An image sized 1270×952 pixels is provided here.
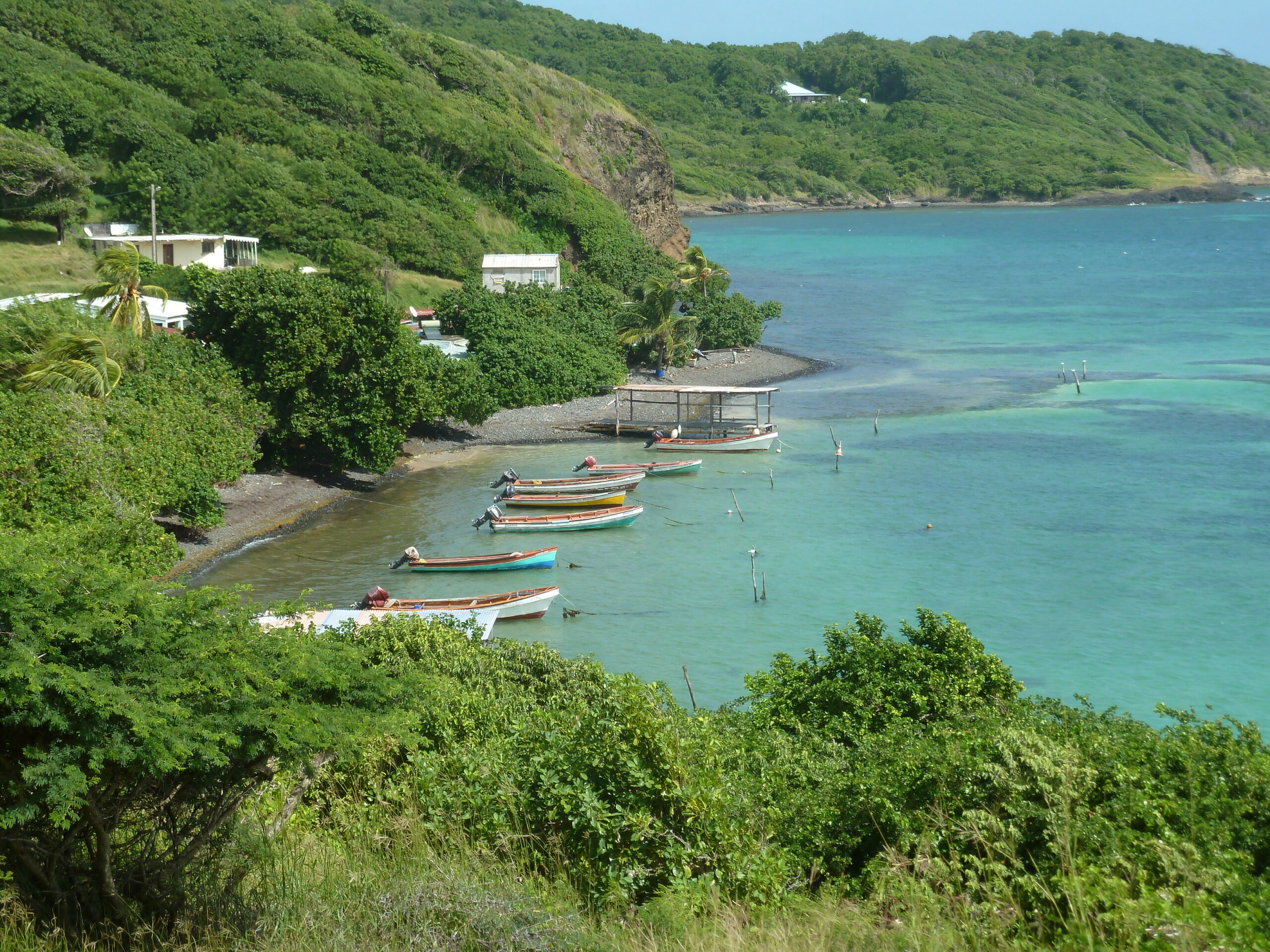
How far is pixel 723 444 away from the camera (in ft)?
131

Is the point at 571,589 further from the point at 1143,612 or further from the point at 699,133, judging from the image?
the point at 699,133

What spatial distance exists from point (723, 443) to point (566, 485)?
8.69 metres

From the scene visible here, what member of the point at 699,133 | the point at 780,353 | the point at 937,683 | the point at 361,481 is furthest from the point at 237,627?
the point at 699,133

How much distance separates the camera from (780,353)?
59.9 metres

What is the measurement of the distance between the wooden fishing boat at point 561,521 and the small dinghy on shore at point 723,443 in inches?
323

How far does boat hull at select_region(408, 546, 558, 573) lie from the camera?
28062 millimetres

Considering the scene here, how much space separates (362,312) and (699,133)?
577 ft

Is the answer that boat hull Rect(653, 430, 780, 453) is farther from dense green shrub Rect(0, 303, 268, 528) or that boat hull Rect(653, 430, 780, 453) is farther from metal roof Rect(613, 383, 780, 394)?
dense green shrub Rect(0, 303, 268, 528)

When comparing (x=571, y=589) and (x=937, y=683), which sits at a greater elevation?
(x=937, y=683)

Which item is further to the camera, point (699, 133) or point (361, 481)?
point (699, 133)

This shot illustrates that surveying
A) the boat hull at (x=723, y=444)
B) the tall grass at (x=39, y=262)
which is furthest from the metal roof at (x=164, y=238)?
the boat hull at (x=723, y=444)

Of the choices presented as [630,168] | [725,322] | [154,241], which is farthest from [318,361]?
[630,168]

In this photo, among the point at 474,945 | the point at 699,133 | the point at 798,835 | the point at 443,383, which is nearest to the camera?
the point at 474,945

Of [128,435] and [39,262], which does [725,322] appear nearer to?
[39,262]
